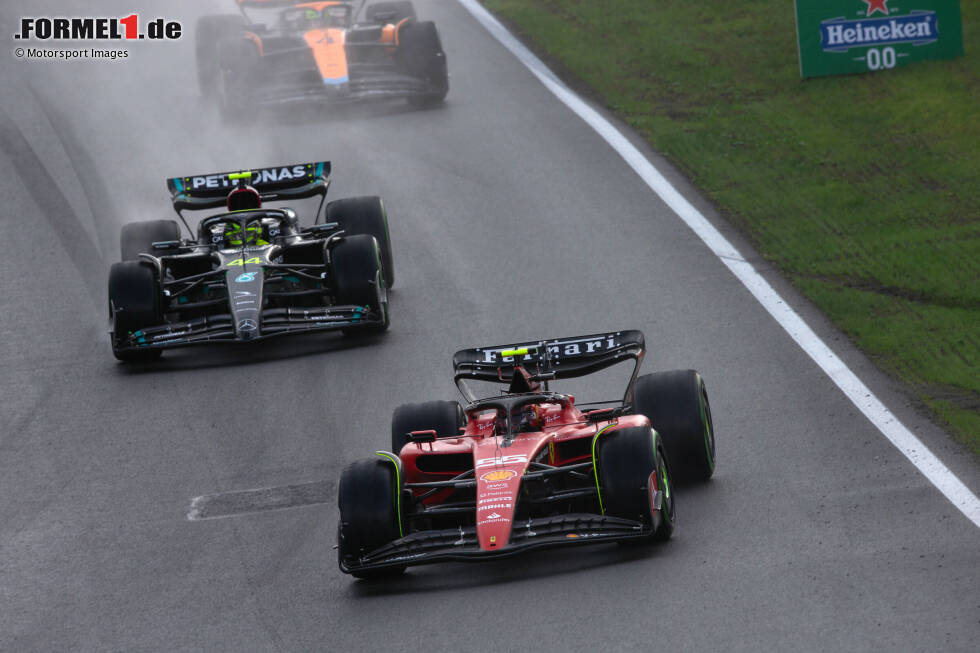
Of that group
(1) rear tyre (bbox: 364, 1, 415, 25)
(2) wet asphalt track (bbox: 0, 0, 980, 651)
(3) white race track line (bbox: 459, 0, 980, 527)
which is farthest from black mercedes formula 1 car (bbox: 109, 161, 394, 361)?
(1) rear tyre (bbox: 364, 1, 415, 25)

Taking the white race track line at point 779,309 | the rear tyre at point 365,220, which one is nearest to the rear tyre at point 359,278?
the rear tyre at point 365,220

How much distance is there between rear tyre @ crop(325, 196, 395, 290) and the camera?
17.5 m

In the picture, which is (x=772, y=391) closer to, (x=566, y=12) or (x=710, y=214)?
(x=710, y=214)

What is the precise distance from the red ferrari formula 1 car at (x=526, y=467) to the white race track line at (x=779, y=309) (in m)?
1.61

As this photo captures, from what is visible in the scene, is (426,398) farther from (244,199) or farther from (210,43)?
(210,43)

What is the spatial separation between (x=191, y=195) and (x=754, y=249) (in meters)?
6.19

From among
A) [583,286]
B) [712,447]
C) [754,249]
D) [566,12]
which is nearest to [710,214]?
[754,249]

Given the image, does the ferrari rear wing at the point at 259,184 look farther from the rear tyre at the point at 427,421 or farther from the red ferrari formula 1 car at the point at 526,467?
the rear tyre at the point at 427,421

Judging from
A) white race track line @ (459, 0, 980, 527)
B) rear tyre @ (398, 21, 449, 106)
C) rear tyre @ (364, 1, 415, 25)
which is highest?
rear tyre @ (364, 1, 415, 25)

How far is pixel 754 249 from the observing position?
17609 mm

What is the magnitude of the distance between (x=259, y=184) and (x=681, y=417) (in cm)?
786

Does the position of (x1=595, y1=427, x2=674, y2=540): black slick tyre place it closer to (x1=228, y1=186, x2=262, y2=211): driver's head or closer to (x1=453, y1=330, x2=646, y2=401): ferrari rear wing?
(x1=453, y1=330, x2=646, y2=401): ferrari rear wing

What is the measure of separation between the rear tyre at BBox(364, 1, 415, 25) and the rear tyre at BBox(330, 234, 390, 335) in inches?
433

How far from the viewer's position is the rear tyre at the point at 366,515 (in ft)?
32.7
